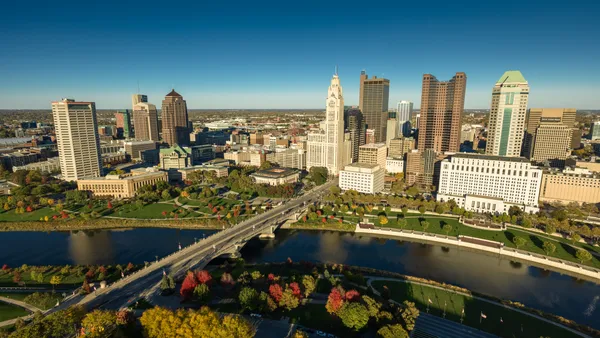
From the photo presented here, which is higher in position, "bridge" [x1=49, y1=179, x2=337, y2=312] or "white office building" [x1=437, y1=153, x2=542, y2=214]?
"white office building" [x1=437, y1=153, x2=542, y2=214]

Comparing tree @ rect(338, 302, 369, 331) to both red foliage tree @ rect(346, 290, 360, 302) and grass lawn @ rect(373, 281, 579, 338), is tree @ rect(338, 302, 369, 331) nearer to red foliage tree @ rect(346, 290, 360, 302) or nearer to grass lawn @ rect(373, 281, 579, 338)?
red foliage tree @ rect(346, 290, 360, 302)

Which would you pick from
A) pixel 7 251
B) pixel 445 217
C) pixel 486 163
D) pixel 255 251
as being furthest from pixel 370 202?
pixel 7 251

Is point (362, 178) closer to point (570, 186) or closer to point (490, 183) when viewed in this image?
point (490, 183)

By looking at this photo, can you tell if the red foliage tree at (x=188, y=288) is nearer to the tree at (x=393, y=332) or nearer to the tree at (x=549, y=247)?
the tree at (x=393, y=332)

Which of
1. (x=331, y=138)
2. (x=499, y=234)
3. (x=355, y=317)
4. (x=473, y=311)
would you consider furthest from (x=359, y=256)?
(x=331, y=138)

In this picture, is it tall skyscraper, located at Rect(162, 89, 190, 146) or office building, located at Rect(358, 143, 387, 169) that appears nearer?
office building, located at Rect(358, 143, 387, 169)

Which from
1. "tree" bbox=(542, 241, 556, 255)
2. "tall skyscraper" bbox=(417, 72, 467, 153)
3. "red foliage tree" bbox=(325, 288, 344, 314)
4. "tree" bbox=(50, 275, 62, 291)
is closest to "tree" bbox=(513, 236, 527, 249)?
"tree" bbox=(542, 241, 556, 255)
